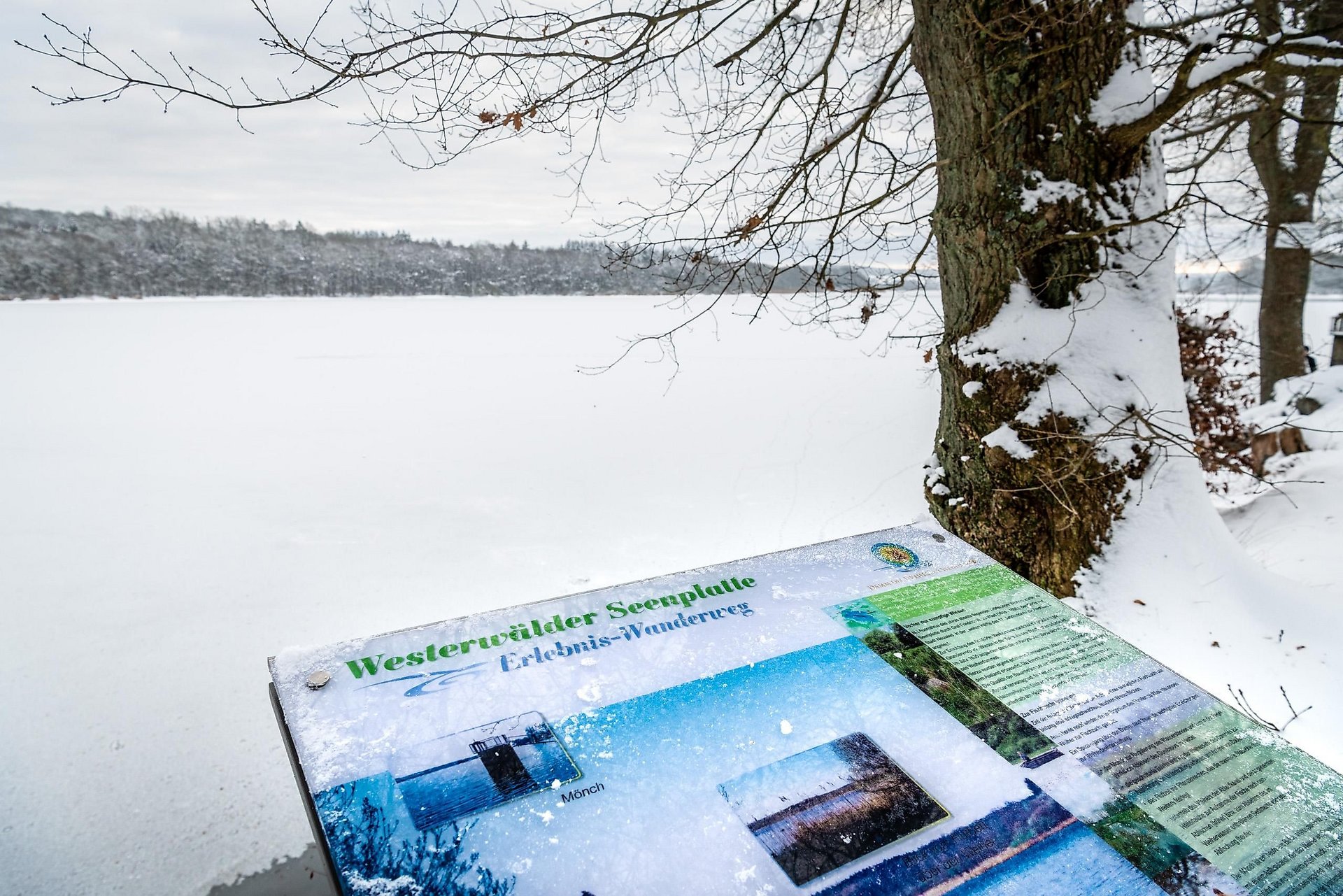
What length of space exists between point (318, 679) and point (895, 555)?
1728 millimetres

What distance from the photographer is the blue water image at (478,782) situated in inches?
51.3

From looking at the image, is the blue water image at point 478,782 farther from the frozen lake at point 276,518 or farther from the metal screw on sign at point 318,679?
the frozen lake at point 276,518

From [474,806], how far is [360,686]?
1.60 feet

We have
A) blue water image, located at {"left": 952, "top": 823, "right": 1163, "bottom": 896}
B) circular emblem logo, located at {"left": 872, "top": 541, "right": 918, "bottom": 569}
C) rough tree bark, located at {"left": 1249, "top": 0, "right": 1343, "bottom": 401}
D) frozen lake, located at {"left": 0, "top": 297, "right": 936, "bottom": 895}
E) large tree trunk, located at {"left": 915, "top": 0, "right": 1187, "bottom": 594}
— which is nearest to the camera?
blue water image, located at {"left": 952, "top": 823, "right": 1163, "bottom": 896}

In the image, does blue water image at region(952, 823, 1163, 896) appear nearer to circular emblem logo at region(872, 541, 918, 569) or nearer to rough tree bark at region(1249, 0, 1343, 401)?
circular emblem logo at region(872, 541, 918, 569)

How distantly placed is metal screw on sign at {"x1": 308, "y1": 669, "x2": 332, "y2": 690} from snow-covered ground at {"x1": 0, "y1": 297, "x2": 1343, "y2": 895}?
4.38 feet

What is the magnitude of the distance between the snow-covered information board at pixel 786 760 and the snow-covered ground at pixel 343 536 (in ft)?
4.81

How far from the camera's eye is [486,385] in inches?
445

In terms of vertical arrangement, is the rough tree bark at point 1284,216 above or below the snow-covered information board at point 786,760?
above

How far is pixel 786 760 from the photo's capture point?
1.46m

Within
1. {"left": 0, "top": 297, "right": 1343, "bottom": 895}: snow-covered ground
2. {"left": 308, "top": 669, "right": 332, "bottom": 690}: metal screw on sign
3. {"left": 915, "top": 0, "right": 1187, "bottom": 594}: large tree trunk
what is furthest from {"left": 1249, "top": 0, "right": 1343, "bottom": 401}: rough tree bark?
{"left": 308, "top": 669, "right": 332, "bottom": 690}: metal screw on sign

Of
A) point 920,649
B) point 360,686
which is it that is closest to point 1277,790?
point 920,649

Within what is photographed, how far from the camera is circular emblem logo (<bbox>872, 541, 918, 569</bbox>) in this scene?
2.33m

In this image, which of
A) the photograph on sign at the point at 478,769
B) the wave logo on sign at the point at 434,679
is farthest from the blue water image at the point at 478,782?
the wave logo on sign at the point at 434,679
